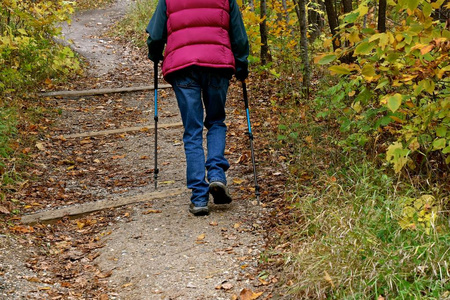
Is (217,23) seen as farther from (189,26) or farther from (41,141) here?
(41,141)

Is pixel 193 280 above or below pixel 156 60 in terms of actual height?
below

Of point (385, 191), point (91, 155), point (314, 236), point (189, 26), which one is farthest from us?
point (91, 155)

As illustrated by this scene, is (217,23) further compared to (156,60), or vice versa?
(156,60)

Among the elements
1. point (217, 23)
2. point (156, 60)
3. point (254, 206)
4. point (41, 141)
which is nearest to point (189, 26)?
point (217, 23)

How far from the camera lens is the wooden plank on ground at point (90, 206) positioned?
17.1 feet

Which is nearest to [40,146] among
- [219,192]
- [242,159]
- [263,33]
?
[242,159]

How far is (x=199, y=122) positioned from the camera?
5.06 meters

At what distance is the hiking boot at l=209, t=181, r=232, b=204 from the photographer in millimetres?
4840

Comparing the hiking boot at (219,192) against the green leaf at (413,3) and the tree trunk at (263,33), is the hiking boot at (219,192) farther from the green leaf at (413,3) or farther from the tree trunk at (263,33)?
the tree trunk at (263,33)

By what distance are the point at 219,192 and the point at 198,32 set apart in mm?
1478

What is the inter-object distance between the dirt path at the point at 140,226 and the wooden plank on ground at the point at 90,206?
0.08 m

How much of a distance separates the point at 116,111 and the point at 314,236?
20.7 feet

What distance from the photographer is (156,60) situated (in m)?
5.43

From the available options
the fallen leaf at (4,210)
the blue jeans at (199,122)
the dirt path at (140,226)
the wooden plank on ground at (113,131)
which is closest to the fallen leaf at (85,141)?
the dirt path at (140,226)
